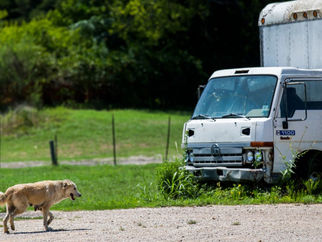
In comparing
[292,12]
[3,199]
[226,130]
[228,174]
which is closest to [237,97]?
[226,130]

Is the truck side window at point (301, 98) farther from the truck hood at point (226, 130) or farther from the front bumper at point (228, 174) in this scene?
the front bumper at point (228, 174)

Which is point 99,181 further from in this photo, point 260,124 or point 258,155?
point 260,124

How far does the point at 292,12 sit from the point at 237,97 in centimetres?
268

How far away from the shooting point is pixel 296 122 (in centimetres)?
1395

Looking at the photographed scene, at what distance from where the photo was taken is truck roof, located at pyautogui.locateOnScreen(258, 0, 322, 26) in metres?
15.1

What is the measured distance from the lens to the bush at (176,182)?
1452 cm

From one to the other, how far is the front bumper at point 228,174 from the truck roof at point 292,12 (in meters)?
3.82

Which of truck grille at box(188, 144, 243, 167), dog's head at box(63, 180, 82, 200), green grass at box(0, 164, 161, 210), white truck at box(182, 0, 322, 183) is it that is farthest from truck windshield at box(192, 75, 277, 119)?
dog's head at box(63, 180, 82, 200)

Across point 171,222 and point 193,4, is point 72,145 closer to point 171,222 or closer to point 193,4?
point 193,4

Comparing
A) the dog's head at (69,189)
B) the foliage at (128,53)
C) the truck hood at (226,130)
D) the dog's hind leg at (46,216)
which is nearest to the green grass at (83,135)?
the foliage at (128,53)

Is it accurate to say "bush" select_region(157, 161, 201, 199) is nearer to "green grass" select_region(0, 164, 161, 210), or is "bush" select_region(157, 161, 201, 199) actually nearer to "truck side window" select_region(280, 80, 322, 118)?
"green grass" select_region(0, 164, 161, 210)

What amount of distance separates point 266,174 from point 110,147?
20173 millimetres

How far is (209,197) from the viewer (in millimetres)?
14258

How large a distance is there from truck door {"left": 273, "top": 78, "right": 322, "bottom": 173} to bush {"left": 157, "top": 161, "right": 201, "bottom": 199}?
1792 mm
